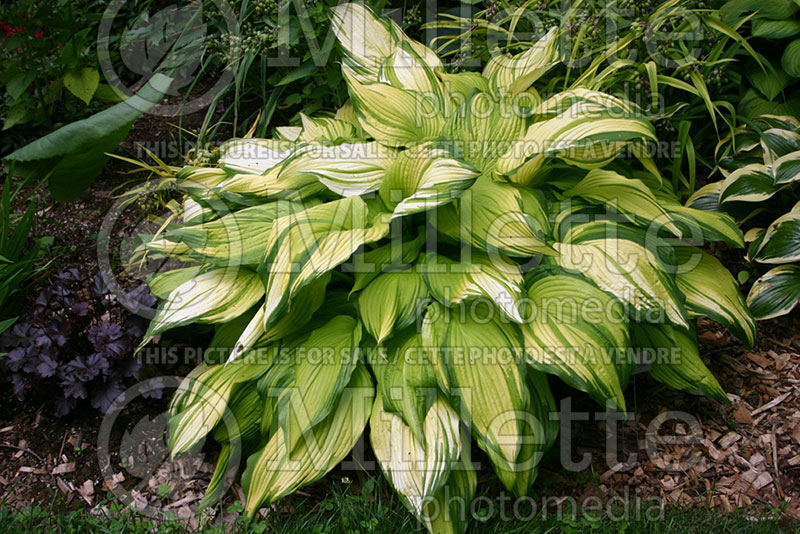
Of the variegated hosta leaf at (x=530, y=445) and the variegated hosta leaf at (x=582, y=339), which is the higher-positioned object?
the variegated hosta leaf at (x=582, y=339)

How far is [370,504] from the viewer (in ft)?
5.94

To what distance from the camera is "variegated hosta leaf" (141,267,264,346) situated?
1.86 meters

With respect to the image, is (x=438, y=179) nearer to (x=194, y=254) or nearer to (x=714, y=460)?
(x=194, y=254)

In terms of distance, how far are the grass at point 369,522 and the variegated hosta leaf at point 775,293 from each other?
27.0 inches

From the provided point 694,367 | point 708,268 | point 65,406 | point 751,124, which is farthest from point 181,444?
point 751,124

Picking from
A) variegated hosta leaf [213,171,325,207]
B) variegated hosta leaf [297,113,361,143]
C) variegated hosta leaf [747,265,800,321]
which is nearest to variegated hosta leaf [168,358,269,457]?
variegated hosta leaf [213,171,325,207]

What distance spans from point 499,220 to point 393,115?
537mm

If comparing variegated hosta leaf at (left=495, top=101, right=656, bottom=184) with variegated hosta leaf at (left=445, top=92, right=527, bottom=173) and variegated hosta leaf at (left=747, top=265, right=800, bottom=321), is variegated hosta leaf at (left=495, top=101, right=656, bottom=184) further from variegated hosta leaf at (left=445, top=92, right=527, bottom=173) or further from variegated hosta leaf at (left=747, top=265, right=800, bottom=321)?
variegated hosta leaf at (left=747, top=265, right=800, bottom=321)

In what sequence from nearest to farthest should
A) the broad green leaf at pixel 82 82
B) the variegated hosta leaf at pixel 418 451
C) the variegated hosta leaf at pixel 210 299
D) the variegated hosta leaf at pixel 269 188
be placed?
the variegated hosta leaf at pixel 418 451, the variegated hosta leaf at pixel 210 299, the variegated hosta leaf at pixel 269 188, the broad green leaf at pixel 82 82

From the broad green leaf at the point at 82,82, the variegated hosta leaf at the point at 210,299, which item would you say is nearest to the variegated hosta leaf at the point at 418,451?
the variegated hosta leaf at the point at 210,299

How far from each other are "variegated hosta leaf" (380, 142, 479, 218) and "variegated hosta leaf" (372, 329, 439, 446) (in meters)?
0.39

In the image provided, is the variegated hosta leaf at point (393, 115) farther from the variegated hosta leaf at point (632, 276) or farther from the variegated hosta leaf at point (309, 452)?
the variegated hosta leaf at point (309, 452)

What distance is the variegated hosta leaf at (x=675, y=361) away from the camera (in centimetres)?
189

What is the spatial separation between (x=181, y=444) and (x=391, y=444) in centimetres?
60
